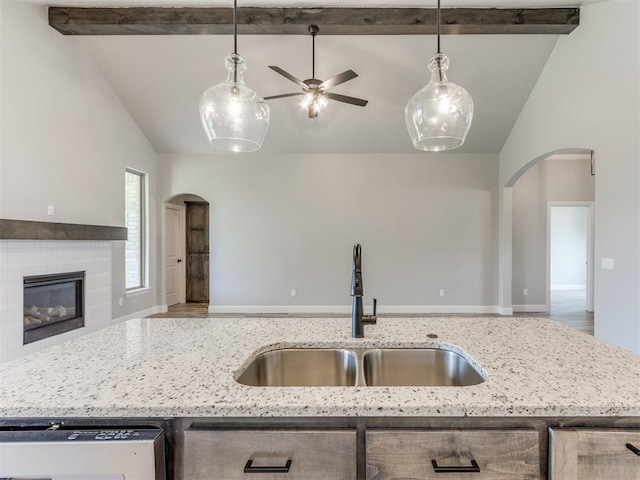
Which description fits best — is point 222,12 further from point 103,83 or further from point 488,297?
point 488,297

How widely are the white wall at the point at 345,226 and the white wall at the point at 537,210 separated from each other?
1.87ft

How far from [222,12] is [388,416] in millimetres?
3980

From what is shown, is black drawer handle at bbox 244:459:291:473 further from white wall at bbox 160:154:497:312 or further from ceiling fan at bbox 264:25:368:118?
white wall at bbox 160:154:497:312

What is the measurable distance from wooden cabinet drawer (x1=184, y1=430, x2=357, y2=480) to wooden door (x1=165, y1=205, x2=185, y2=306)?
5.57 metres

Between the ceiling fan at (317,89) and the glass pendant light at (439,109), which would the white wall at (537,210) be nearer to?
the ceiling fan at (317,89)

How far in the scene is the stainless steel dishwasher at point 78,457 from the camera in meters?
0.75


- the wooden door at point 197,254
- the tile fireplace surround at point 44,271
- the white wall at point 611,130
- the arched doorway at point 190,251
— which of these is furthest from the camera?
the wooden door at point 197,254

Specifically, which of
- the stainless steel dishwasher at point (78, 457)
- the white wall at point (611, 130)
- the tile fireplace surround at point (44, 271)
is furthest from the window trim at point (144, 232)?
the white wall at point (611, 130)

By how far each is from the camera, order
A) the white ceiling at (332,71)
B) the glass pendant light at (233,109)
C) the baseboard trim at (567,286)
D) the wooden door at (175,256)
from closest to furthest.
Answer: the glass pendant light at (233,109) → the white ceiling at (332,71) → the wooden door at (175,256) → the baseboard trim at (567,286)

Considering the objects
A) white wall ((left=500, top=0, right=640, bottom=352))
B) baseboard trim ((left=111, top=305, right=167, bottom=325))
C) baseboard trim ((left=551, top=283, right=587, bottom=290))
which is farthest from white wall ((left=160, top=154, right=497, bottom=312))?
baseboard trim ((left=551, top=283, right=587, bottom=290))

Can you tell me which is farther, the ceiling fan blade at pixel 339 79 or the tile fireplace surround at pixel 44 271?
the ceiling fan blade at pixel 339 79

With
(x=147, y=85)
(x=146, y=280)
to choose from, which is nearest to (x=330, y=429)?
(x=147, y=85)

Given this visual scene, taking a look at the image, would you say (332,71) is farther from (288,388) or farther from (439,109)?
(288,388)

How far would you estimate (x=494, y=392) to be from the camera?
840 mm
